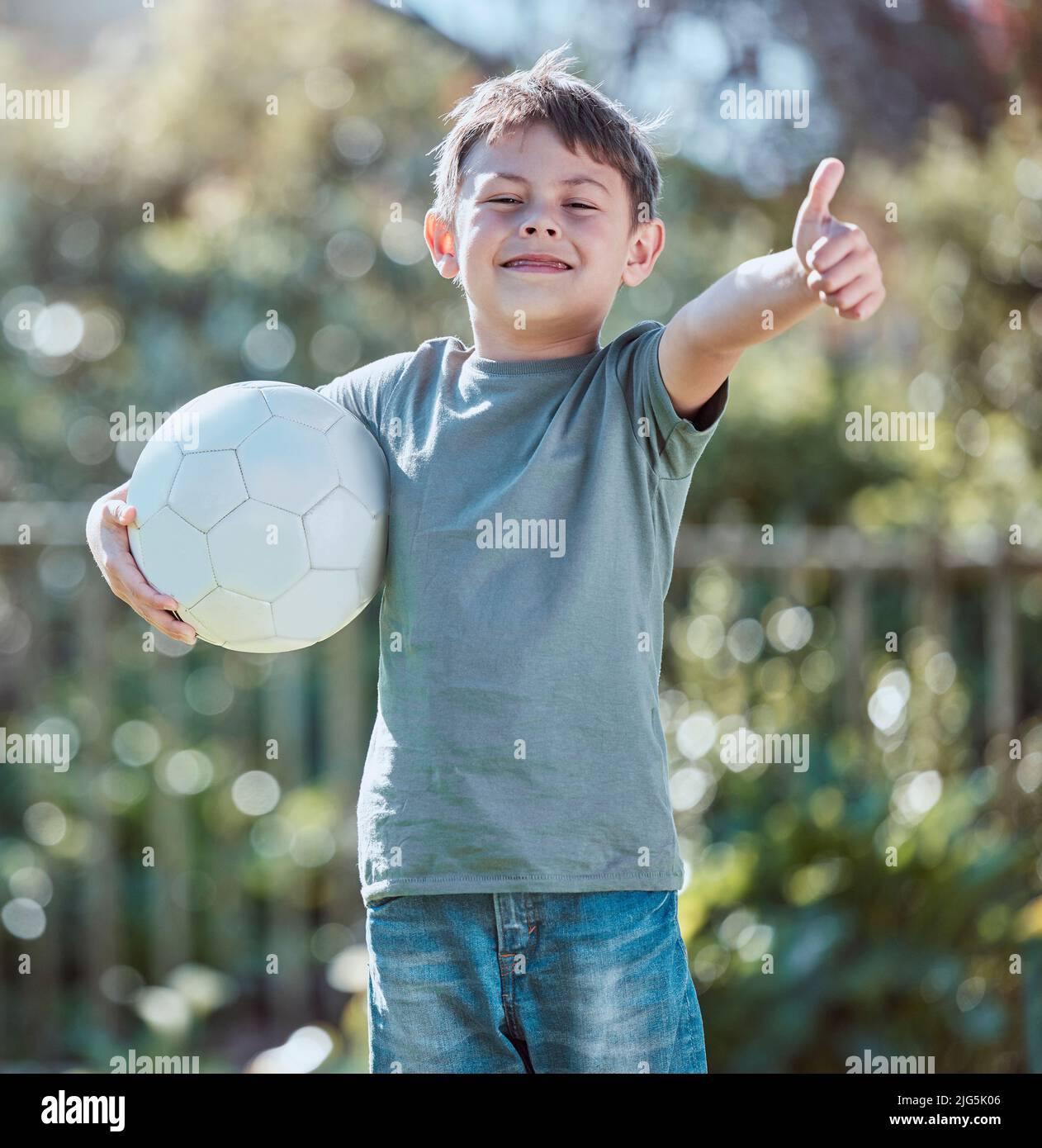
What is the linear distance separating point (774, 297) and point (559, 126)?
20.7 inches

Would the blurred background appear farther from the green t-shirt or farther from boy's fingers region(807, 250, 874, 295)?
boy's fingers region(807, 250, 874, 295)

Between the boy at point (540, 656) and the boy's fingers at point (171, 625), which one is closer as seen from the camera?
the boy at point (540, 656)

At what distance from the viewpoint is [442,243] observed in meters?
2.43

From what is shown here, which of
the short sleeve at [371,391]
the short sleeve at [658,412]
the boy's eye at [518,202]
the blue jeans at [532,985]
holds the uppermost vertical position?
the boy's eye at [518,202]

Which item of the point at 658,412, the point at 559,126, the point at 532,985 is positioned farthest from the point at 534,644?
the point at 559,126

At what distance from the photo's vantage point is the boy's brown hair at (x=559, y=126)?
7.28 ft

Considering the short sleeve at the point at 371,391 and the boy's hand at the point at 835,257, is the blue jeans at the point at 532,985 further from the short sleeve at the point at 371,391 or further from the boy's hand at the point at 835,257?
the boy's hand at the point at 835,257

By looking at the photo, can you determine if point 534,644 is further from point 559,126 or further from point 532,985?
point 559,126

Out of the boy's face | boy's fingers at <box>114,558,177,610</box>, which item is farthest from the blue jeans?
the boy's face

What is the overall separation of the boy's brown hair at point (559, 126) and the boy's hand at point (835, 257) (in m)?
0.46

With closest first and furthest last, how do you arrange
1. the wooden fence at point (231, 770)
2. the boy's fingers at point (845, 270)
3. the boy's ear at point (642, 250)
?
the boy's fingers at point (845, 270), the boy's ear at point (642, 250), the wooden fence at point (231, 770)

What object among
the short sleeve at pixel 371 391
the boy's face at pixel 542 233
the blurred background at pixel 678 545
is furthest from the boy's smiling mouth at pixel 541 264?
the blurred background at pixel 678 545

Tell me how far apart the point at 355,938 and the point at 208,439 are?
303 cm

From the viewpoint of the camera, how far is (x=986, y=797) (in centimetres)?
453
